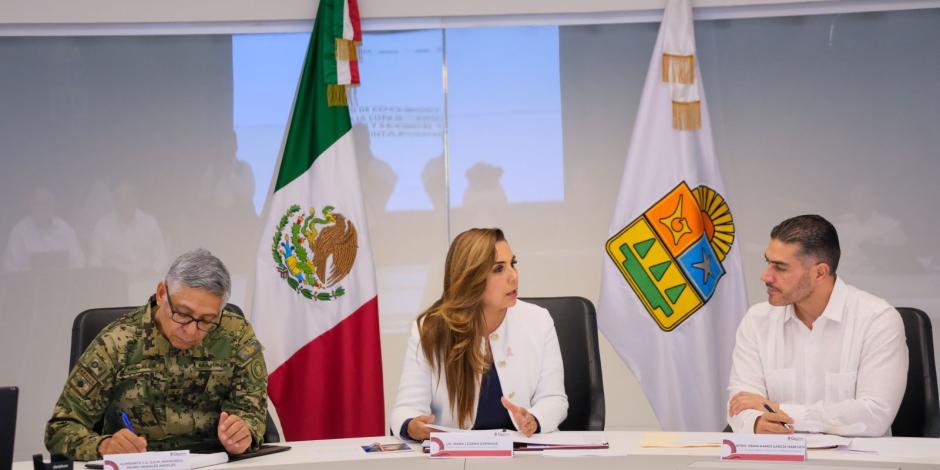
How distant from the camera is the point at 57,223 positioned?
506 cm

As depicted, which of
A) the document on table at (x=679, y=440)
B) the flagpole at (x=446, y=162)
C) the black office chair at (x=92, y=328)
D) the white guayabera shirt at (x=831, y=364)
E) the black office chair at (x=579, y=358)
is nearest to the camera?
the document on table at (x=679, y=440)

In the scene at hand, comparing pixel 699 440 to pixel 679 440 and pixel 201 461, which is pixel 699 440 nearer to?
pixel 679 440

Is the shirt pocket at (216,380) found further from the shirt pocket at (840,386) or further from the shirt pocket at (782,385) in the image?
the shirt pocket at (840,386)

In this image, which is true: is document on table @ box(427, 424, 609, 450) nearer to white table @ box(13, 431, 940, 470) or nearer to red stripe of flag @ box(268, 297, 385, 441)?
white table @ box(13, 431, 940, 470)

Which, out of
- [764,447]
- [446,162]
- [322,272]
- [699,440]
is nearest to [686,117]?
[446,162]

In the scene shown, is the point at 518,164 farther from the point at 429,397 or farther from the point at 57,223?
the point at 57,223

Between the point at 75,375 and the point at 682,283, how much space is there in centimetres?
261

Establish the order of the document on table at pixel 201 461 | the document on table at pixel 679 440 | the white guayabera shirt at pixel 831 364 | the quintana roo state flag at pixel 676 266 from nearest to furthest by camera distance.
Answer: the document on table at pixel 201 461, the document on table at pixel 679 440, the white guayabera shirt at pixel 831 364, the quintana roo state flag at pixel 676 266

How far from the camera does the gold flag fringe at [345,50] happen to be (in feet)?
14.5

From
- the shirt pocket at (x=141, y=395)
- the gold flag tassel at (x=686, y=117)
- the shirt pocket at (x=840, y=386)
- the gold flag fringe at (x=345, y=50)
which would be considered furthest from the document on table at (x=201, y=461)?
the gold flag tassel at (x=686, y=117)

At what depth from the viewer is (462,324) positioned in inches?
129

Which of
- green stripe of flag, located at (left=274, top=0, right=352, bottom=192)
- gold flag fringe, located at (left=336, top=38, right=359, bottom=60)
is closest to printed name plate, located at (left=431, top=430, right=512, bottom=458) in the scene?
green stripe of flag, located at (left=274, top=0, right=352, bottom=192)

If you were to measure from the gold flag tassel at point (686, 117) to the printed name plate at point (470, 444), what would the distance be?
7.13 ft

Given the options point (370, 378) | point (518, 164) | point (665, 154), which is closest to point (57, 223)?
point (370, 378)
